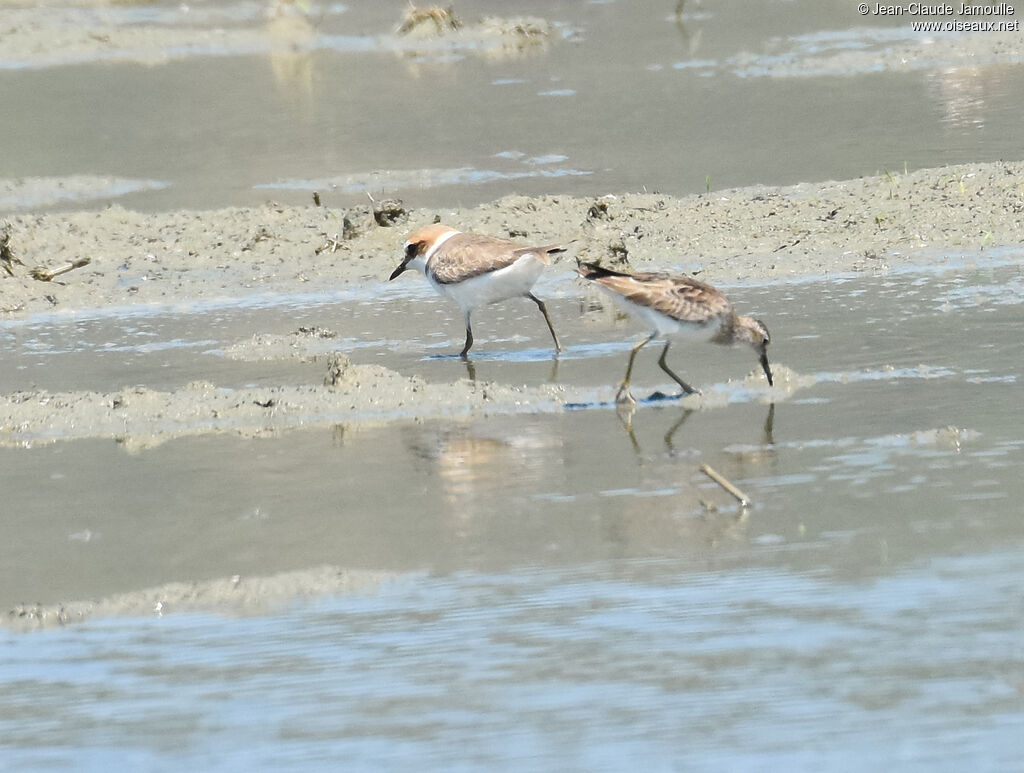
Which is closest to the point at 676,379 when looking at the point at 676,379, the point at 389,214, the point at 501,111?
the point at 676,379

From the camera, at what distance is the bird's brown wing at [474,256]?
1093cm

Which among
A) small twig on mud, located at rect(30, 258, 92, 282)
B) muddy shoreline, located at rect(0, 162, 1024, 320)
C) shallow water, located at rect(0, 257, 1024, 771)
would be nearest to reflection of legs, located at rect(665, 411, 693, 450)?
shallow water, located at rect(0, 257, 1024, 771)

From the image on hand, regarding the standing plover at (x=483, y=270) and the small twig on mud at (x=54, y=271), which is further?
the small twig on mud at (x=54, y=271)

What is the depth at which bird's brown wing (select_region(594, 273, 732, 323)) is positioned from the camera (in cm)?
951

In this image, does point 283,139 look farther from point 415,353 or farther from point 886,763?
point 886,763

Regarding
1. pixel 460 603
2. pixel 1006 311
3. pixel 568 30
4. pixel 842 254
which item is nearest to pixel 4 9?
pixel 568 30

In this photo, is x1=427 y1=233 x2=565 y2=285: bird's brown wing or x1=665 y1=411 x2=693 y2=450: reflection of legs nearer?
x1=665 y1=411 x2=693 y2=450: reflection of legs

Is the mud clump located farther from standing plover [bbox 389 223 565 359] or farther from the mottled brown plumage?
the mottled brown plumage

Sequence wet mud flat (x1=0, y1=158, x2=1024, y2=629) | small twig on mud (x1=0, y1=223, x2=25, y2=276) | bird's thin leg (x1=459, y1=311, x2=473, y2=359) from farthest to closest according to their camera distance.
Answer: small twig on mud (x1=0, y1=223, x2=25, y2=276), bird's thin leg (x1=459, y1=311, x2=473, y2=359), wet mud flat (x1=0, y1=158, x2=1024, y2=629)

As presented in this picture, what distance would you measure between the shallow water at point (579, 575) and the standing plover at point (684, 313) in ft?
0.87

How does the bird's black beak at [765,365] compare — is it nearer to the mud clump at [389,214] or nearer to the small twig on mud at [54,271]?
the mud clump at [389,214]

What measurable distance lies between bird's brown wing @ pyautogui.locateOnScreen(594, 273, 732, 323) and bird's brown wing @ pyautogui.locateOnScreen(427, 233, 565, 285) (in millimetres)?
1103

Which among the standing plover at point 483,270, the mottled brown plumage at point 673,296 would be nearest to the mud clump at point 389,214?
the standing plover at point 483,270

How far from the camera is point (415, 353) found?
11.1 metres
